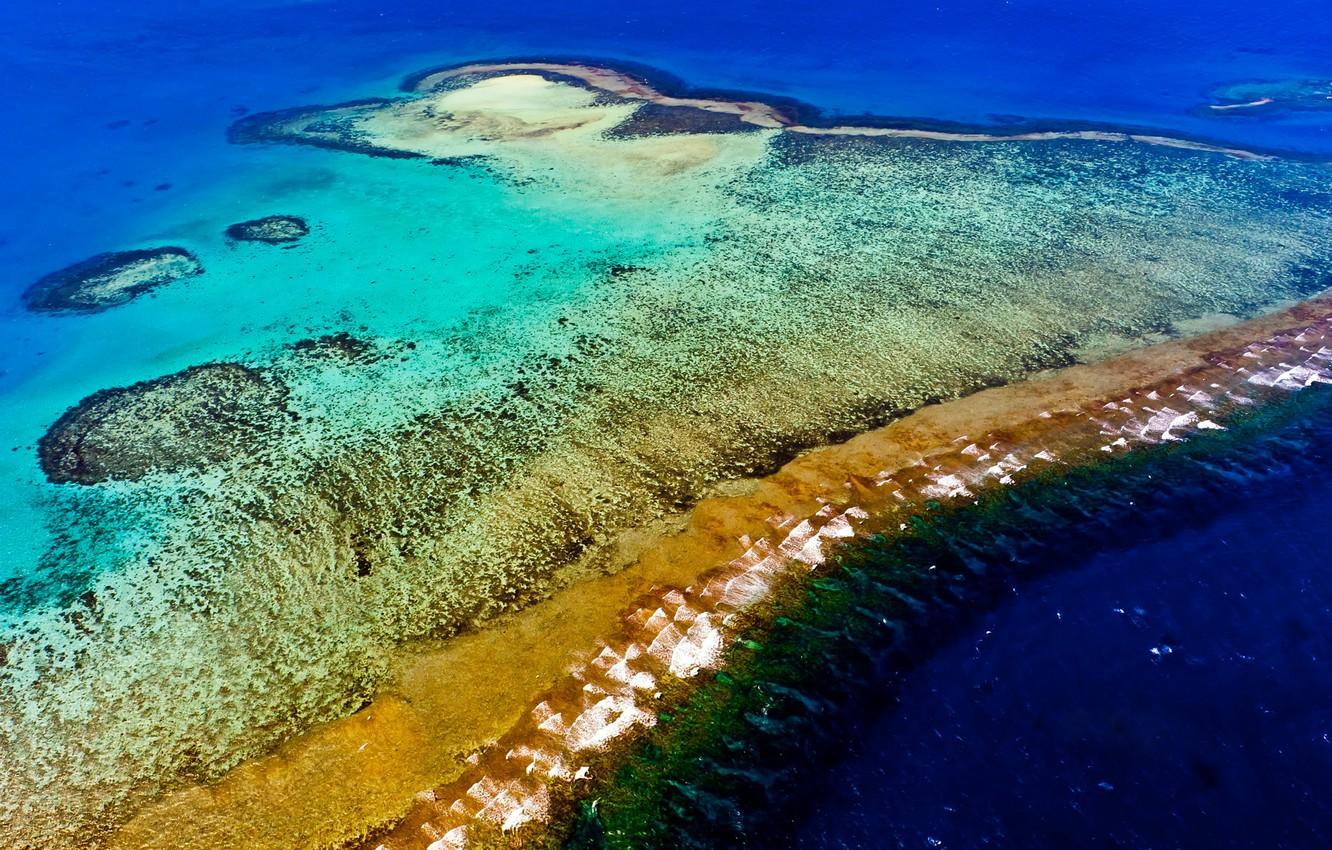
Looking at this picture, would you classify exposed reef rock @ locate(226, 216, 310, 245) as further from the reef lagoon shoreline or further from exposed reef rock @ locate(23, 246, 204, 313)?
the reef lagoon shoreline

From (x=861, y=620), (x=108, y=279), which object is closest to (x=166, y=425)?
(x=108, y=279)

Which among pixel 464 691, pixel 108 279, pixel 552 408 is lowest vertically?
pixel 464 691

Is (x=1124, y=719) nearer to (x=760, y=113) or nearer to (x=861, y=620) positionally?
(x=861, y=620)

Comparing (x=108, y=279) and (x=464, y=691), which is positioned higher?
(x=108, y=279)

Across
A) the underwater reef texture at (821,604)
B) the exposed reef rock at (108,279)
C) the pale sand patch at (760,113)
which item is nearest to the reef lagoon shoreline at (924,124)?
the pale sand patch at (760,113)

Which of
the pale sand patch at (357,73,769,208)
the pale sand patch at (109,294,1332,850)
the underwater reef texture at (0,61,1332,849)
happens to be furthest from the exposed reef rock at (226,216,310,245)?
the pale sand patch at (109,294,1332,850)

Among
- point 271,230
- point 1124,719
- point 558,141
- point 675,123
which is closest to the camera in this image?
point 1124,719
